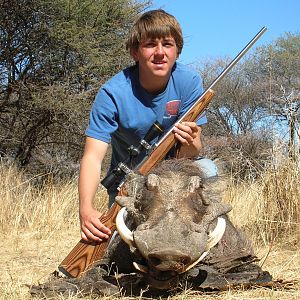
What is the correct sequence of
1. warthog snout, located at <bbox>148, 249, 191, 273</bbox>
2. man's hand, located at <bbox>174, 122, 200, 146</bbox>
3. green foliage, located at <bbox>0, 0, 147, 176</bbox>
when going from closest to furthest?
1. warthog snout, located at <bbox>148, 249, 191, 273</bbox>
2. man's hand, located at <bbox>174, 122, 200, 146</bbox>
3. green foliage, located at <bbox>0, 0, 147, 176</bbox>

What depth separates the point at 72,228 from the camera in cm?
688

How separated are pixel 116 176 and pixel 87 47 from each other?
21.3 ft

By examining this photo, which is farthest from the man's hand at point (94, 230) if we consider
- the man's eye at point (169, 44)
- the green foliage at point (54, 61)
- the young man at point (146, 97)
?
the green foliage at point (54, 61)

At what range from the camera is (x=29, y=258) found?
5.00 m

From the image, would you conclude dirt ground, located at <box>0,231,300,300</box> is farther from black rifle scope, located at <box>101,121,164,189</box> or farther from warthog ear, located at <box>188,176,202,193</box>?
black rifle scope, located at <box>101,121,164,189</box>

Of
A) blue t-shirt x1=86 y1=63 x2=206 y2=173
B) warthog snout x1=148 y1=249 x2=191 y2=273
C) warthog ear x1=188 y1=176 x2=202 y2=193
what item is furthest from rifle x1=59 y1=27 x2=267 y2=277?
warthog snout x1=148 y1=249 x2=191 y2=273

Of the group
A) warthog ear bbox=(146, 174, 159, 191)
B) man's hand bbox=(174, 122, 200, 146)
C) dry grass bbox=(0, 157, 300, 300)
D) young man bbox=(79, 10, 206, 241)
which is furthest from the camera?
young man bbox=(79, 10, 206, 241)

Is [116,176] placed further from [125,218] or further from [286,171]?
[286,171]

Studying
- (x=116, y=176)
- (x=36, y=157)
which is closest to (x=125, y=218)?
(x=116, y=176)

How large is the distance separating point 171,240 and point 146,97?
2024mm

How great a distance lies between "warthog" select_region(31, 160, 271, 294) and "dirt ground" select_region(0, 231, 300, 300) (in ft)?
0.34

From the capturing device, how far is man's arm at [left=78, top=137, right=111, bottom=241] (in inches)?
140

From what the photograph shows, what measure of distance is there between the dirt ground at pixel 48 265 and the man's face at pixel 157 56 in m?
1.62

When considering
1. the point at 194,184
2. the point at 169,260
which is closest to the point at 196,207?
the point at 194,184
